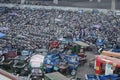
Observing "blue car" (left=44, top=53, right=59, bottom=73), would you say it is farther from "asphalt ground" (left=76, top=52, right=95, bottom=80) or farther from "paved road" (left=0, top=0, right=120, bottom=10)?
"paved road" (left=0, top=0, right=120, bottom=10)

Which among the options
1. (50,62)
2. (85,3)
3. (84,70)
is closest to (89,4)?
(85,3)

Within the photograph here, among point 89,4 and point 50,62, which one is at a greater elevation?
point 89,4

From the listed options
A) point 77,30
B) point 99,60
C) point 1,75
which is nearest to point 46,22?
point 77,30

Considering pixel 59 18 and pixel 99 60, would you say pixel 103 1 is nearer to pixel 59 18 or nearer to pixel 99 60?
pixel 59 18

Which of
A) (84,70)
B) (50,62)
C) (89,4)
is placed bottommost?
(84,70)

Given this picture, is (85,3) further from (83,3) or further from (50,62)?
(50,62)

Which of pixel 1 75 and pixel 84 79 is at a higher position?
pixel 1 75

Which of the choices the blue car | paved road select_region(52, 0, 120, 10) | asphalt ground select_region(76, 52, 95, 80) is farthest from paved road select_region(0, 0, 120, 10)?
the blue car

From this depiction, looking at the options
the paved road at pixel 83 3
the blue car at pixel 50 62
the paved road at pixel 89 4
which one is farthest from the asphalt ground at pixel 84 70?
the paved road at pixel 89 4

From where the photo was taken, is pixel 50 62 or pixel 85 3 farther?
pixel 85 3

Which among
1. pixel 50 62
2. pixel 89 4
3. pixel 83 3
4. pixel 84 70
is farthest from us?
pixel 83 3

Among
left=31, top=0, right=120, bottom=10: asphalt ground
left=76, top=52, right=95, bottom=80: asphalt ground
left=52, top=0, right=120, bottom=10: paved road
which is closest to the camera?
left=76, top=52, right=95, bottom=80: asphalt ground
